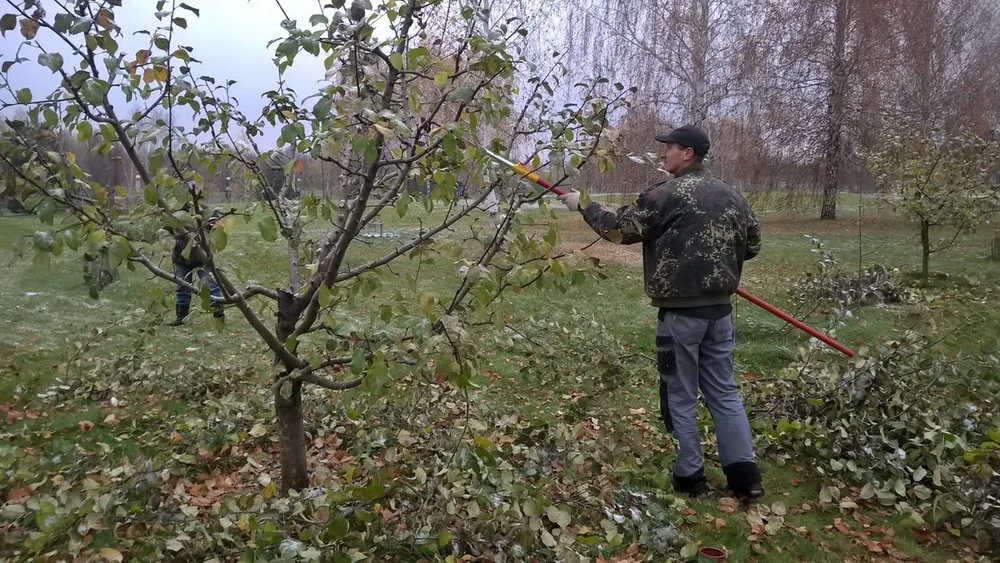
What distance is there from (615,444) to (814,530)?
1009 millimetres

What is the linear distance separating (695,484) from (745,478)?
0.80ft

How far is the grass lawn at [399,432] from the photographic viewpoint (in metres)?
2.61

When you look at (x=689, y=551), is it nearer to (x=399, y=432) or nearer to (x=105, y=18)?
(x=399, y=432)

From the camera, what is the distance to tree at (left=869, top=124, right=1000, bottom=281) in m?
8.95

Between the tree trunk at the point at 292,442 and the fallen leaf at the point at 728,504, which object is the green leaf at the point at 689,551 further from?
the tree trunk at the point at 292,442

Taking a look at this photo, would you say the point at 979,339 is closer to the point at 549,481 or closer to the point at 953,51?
the point at 549,481

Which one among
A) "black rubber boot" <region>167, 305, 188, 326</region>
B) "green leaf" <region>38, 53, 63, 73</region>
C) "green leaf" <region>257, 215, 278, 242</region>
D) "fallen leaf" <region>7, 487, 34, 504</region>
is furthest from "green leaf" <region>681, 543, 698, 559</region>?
"black rubber boot" <region>167, 305, 188, 326</region>

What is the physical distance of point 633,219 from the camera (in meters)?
3.10

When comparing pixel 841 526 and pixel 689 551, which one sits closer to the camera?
pixel 689 551

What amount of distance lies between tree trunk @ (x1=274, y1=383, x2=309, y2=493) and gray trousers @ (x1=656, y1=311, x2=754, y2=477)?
1769 mm

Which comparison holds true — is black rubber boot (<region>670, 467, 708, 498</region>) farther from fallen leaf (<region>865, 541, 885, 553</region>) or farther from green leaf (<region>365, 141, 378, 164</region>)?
green leaf (<region>365, 141, 378, 164</region>)

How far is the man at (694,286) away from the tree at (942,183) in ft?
24.0

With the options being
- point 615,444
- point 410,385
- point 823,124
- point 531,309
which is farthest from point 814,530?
point 823,124

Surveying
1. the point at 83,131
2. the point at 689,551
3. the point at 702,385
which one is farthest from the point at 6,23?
the point at 702,385
